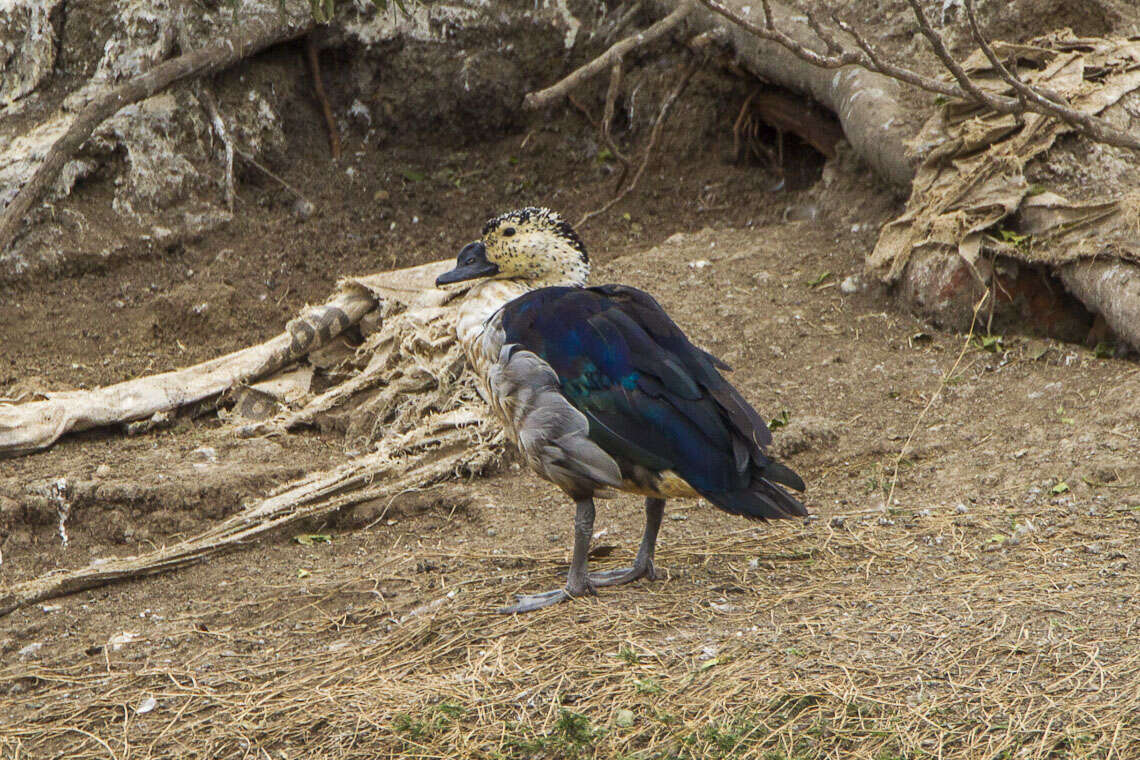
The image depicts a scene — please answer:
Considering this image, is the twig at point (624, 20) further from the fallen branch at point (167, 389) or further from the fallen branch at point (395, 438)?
the fallen branch at point (167, 389)

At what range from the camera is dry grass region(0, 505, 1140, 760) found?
9.95 feet

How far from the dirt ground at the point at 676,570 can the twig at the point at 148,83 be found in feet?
1.73

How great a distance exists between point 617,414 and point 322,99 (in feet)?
18.4

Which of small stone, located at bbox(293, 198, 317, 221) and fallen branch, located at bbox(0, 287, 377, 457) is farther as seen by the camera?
small stone, located at bbox(293, 198, 317, 221)

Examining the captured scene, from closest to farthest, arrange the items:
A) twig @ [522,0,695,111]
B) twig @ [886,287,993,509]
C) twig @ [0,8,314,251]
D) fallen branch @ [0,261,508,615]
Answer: fallen branch @ [0,261,508,615] < twig @ [886,287,993,509] < twig @ [522,0,695,111] < twig @ [0,8,314,251]

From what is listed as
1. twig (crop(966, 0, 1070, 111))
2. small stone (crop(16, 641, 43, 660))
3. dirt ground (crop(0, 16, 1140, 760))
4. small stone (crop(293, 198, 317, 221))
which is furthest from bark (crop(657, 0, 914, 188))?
small stone (crop(16, 641, 43, 660))

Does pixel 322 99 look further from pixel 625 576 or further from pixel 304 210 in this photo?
pixel 625 576

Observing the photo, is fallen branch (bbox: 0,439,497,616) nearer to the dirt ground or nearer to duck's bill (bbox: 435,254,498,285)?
the dirt ground

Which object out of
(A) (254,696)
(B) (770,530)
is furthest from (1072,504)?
(A) (254,696)

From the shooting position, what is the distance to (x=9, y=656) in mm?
4098

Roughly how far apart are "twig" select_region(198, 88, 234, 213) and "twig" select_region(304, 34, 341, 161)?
2.41 ft

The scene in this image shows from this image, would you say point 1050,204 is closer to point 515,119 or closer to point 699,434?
point 699,434

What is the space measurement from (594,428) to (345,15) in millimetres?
5543

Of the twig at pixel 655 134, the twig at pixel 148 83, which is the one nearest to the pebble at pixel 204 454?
the twig at pixel 148 83
